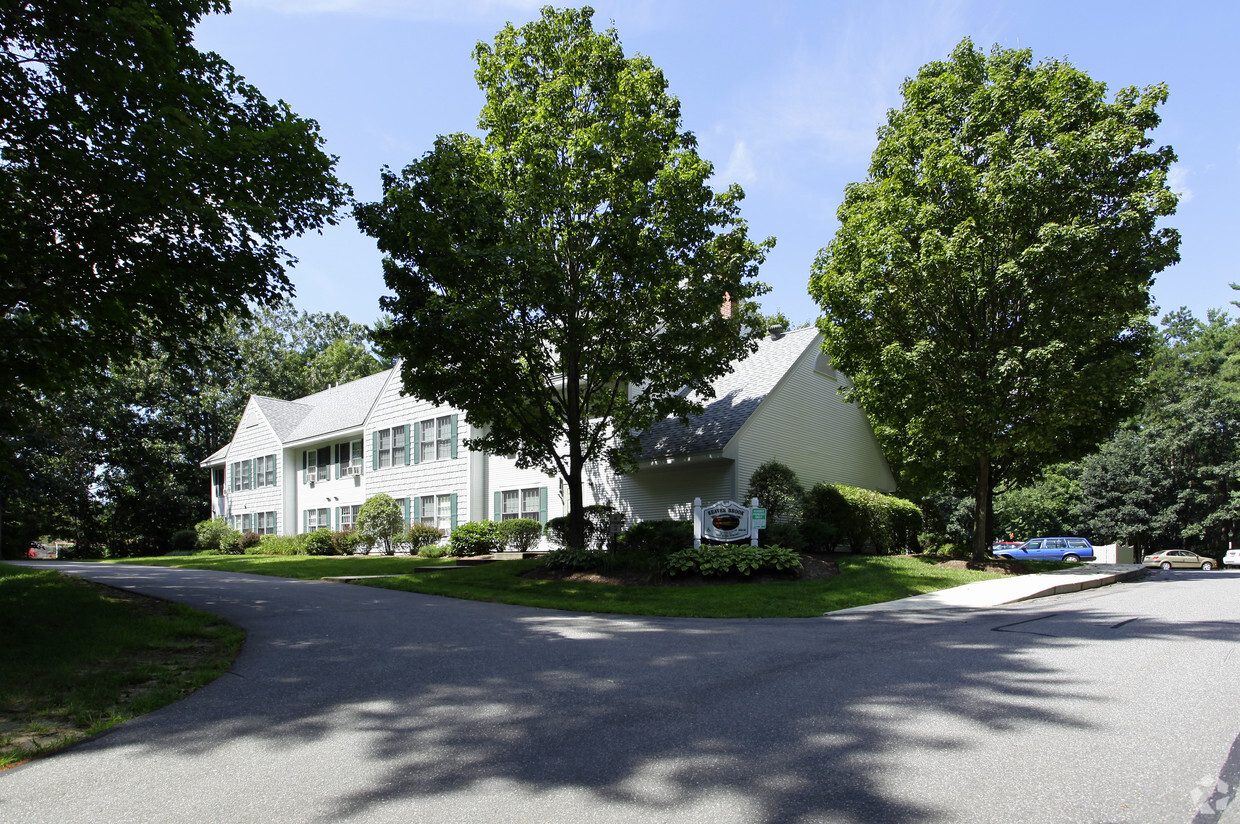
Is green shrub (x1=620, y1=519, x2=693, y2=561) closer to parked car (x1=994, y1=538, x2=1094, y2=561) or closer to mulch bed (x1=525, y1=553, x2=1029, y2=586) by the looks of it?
mulch bed (x1=525, y1=553, x2=1029, y2=586)

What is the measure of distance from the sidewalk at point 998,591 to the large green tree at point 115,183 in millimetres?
10584

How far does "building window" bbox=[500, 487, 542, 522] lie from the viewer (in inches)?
959

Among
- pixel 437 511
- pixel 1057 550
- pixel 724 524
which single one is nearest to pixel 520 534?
pixel 437 511

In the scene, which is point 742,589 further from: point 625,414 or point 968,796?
point 968,796

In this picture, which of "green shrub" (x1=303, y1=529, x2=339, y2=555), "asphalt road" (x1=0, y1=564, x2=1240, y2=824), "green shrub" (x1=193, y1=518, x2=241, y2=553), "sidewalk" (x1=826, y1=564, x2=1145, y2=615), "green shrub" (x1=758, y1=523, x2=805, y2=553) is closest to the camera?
"asphalt road" (x1=0, y1=564, x2=1240, y2=824)

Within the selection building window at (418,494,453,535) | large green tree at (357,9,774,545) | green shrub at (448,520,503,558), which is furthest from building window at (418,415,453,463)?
large green tree at (357,9,774,545)

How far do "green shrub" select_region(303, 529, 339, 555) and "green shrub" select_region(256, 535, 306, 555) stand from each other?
62cm

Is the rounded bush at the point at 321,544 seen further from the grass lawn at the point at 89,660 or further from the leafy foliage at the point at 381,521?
the grass lawn at the point at 89,660

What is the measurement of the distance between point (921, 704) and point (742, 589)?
8.23 metres

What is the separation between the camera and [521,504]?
24859 mm

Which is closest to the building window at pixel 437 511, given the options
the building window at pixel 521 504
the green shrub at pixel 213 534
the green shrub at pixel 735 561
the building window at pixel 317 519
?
the building window at pixel 521 504

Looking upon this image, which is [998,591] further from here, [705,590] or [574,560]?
[574,560]

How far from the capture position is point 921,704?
555 cm

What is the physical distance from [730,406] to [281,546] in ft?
64.8
